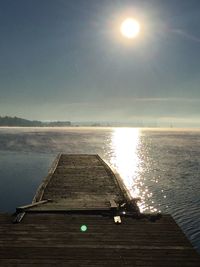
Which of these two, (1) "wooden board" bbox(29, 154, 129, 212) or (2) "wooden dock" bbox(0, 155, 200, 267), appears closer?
(2) "wooden dock" bbox(0, 155, 200, 267)

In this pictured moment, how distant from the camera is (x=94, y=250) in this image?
36.6 ft

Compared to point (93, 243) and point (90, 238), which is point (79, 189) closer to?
point (90, 238)

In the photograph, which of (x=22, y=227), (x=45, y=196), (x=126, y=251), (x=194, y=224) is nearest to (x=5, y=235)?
(x=22, y=227)

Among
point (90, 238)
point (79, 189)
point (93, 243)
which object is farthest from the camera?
point (79, 189)

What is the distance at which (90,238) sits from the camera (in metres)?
12.2

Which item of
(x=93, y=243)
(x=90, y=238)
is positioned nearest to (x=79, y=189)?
(x=90, y=238)

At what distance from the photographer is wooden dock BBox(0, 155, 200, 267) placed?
10453 millimetres

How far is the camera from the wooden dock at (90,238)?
10.5 meters

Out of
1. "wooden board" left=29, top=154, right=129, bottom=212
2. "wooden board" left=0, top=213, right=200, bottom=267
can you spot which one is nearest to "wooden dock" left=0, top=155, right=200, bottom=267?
"wooden board" left=0, top=213, right=200, bottom=267

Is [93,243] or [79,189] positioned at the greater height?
[93,243]

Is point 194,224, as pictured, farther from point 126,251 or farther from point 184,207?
point 126,251

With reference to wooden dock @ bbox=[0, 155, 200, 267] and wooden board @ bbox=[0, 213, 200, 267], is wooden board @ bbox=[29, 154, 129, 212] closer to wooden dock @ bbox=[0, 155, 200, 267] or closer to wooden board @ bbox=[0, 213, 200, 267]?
wooden dock @ bbox=[0, 155, 200, 267]

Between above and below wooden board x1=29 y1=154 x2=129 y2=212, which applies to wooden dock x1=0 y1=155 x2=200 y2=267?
above

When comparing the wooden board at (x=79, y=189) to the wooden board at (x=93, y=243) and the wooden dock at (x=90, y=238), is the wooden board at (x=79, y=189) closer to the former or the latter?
the wooden dock at (x=90, y=238)
